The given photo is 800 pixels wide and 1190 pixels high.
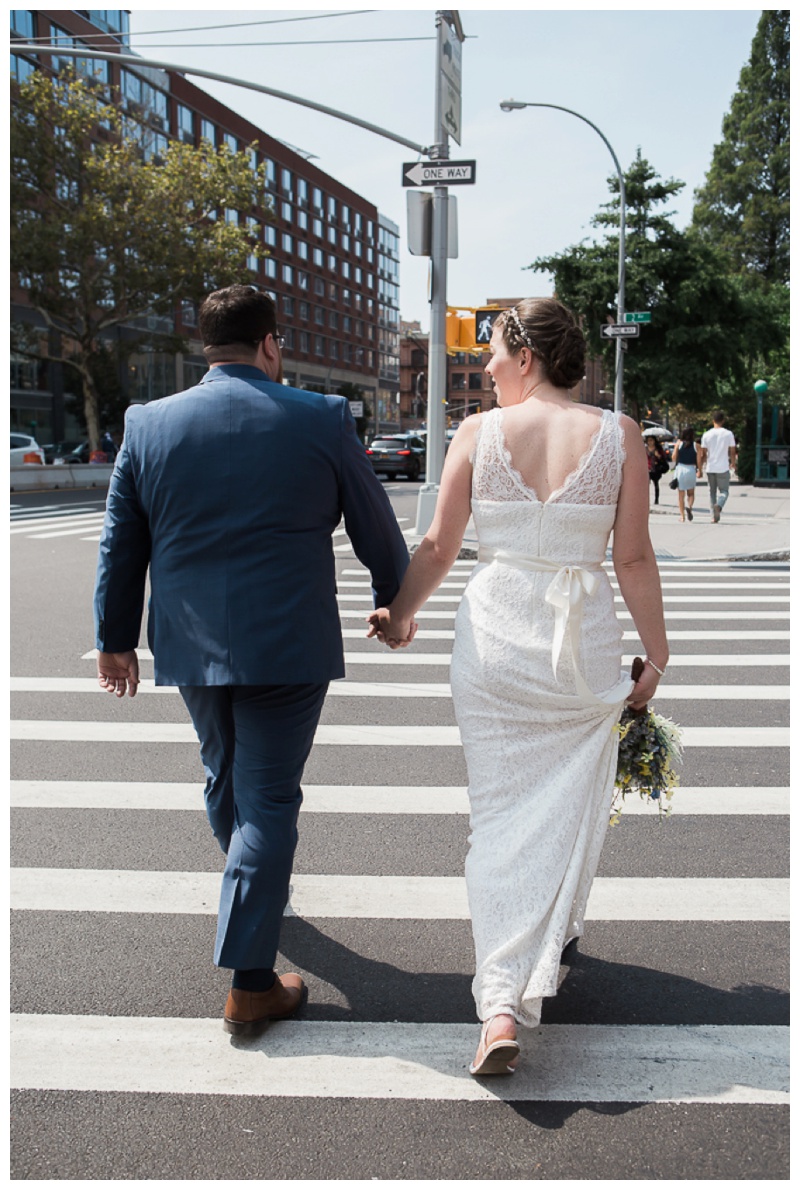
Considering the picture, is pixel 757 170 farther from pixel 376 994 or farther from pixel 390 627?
pixel 376 994

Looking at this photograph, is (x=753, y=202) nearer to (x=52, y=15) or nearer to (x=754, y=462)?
(x=754, y=462)

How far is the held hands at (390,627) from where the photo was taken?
10.8 ft

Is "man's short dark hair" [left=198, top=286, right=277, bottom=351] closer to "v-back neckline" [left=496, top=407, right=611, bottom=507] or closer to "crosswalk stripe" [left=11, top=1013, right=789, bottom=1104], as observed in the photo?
"v-back neckline" [left=496, top=407, right=611, bottom=507]

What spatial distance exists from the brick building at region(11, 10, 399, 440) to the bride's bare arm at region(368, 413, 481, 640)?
3493 cm

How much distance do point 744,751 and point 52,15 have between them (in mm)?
53340

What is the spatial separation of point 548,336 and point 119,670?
1607mm

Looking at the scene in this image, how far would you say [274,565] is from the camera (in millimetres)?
2943

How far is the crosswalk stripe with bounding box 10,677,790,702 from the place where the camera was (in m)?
7.11

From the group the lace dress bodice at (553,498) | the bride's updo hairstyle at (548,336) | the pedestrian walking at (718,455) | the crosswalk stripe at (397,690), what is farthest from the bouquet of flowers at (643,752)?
the pedestrian walking at (718,455)

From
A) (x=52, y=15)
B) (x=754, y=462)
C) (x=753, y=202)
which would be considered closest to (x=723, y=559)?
(x=754, y=462)

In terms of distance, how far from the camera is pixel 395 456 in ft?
124

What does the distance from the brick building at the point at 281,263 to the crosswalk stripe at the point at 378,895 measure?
34.6 meters

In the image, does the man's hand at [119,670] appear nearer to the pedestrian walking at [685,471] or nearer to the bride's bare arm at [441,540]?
the bride's bare arm at [441,540]

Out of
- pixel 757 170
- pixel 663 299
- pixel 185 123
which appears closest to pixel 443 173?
pixel 663 299
